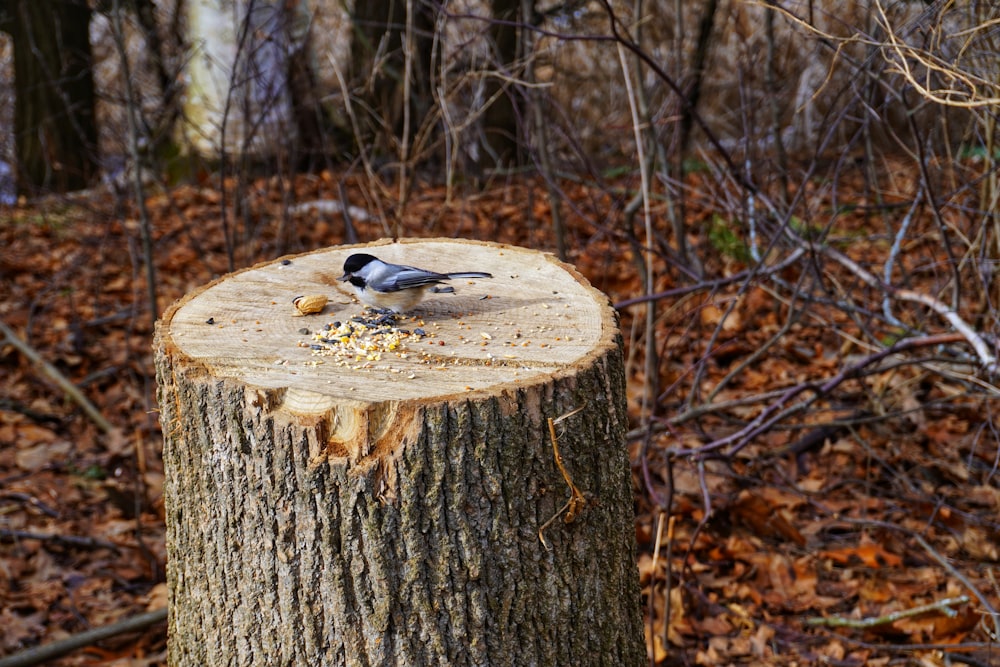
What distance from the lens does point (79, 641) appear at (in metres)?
3.25

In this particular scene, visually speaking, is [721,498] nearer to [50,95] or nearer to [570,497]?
[570,497]

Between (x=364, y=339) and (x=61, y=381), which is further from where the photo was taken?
(x=61, y=381)

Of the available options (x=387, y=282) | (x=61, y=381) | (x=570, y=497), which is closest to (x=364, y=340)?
(x=387, y=282)

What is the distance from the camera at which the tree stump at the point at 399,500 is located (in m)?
1.91

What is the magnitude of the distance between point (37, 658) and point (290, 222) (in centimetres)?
358

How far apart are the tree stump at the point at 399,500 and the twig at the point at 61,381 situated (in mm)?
2902

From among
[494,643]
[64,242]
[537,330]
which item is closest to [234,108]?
[64,242]

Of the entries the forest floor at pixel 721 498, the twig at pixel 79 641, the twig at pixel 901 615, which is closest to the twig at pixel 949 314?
the forest floor at pixel 721 498

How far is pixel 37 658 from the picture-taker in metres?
3.19

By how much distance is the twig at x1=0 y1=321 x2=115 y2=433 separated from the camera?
4.88 m

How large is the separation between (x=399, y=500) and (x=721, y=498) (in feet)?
7.95

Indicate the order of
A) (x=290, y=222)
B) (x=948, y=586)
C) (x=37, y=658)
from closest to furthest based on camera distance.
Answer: (x=37, y=658), (x=948, y=586), (x=290, y=222)

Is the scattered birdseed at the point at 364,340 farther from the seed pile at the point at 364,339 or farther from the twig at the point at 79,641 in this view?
the twig at the point at 79,641

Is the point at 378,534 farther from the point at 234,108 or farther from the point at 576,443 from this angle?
the point at 234,108
